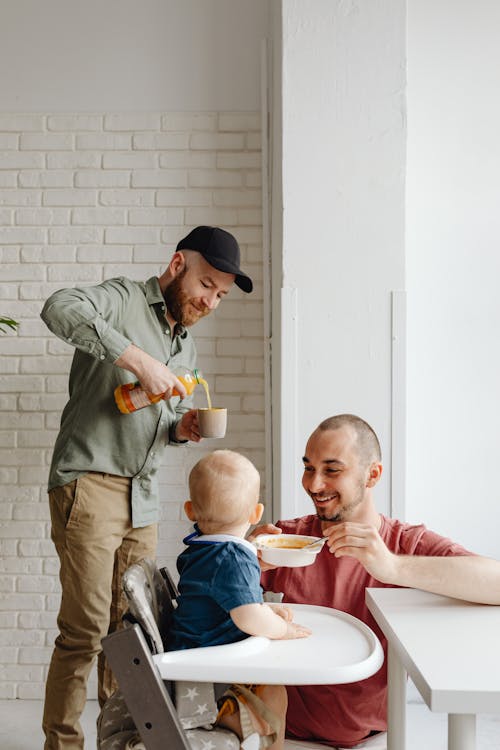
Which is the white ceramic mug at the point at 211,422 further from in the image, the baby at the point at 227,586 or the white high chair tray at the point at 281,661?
the white high chair tray at the point at 281,661

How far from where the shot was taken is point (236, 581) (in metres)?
1.62

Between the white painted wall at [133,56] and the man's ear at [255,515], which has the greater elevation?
the white painted wall at [133,56]

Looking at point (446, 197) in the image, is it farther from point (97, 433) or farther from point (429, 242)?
point (97, 433)

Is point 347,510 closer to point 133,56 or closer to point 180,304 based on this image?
point 180,304

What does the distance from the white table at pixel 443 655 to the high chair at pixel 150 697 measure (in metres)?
0.35

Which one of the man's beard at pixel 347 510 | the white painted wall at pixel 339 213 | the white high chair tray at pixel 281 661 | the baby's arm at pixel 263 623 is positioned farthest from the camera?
the white painted wall at pixel 339 213

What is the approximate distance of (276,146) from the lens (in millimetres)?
3354

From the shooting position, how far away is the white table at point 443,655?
1.17m

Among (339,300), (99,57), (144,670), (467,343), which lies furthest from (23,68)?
(144,670)

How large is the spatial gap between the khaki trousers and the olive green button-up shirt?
0.06m

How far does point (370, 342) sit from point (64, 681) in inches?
65.8

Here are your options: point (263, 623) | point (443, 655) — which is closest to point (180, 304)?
point (263, 623)

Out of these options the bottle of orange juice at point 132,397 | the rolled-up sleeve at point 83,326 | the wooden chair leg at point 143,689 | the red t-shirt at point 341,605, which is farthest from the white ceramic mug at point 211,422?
the wooden chair leg at point 143,689

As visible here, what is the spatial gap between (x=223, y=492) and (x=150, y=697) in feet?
1.56
